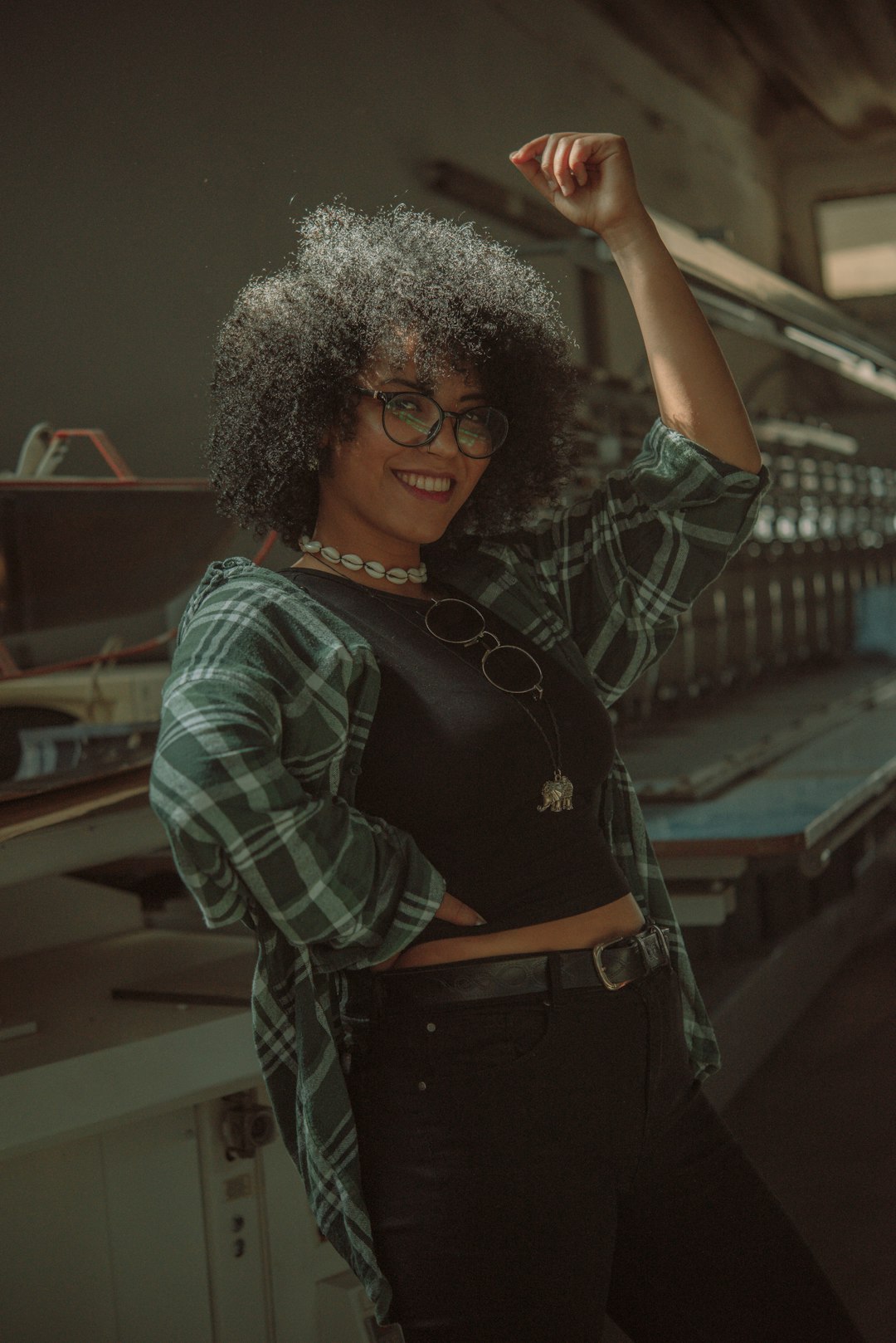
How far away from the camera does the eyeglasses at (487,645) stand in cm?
137

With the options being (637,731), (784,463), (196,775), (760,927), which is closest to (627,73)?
(784,463)

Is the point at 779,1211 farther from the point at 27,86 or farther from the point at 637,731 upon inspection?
the point at 637,731

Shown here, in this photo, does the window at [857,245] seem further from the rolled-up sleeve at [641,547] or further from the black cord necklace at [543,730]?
the black cord necklace at [543,730]

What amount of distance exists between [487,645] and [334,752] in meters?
0.24

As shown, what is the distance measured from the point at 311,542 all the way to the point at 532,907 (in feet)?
1.40

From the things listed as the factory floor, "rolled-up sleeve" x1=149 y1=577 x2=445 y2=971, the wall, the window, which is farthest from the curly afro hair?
the window

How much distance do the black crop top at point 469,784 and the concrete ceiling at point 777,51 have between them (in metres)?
4.56

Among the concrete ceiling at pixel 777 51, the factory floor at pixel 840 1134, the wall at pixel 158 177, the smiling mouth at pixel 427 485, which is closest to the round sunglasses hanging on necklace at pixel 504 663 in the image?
the smiling mouth at pixel 427 485

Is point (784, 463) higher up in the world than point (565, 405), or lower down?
lower down

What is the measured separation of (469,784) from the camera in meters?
1.28

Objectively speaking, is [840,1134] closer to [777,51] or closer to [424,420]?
[424,420]

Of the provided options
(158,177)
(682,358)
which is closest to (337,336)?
(682,358)

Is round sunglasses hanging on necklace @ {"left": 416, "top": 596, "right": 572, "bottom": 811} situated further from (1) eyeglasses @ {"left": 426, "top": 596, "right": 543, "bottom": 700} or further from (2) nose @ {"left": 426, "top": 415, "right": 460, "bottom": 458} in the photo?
(2) nose @ {"left": 426, "top": 415, "right": 460, "bottom": 458}

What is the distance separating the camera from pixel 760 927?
4.10m
